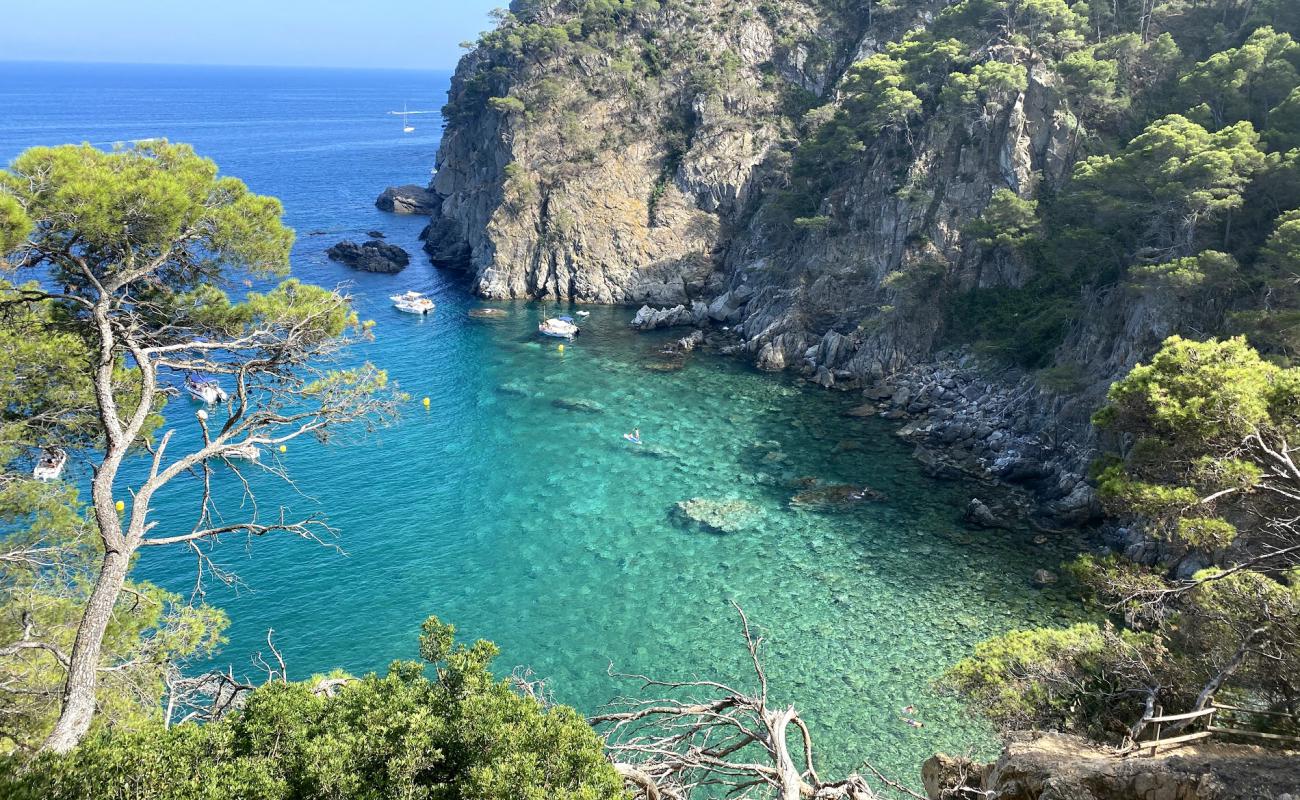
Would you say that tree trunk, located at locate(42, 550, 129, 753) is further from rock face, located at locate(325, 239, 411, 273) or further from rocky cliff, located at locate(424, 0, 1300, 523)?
rock face, located at locate(325, 239, 411, 273)

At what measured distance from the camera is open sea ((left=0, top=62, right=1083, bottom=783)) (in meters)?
22.4

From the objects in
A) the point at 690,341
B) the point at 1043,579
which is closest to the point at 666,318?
the point at 690,341

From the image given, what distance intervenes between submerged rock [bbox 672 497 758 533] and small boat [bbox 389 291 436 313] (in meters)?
32.1

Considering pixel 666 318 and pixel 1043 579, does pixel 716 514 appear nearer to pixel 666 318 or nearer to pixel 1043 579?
pixel 1043 579

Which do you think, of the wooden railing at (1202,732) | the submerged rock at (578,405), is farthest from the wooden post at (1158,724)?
the submerged rock at (578,405)

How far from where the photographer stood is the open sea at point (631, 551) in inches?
883

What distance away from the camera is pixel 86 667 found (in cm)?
835

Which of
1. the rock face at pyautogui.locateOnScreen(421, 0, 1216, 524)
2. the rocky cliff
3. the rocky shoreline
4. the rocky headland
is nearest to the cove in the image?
the rocky shoreline

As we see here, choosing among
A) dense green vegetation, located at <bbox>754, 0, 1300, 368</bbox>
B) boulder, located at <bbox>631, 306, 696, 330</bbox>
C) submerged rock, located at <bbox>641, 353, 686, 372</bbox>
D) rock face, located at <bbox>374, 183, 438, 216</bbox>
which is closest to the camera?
dense green vegetation, located at <bbox>754, 0, 1300, 368</bbox>

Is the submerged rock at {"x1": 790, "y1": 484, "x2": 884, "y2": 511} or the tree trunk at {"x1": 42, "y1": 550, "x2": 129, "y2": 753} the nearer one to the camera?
the tree trunk at {"x1": 42, "y1": 550, "x2": 129, "y2": 753}

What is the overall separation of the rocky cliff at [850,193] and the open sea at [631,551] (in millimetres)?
5368

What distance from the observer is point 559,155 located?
63031 millimetres

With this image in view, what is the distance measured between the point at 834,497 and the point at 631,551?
895 centimetres

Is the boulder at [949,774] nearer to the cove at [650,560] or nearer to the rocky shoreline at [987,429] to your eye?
the cove at [650,560]
